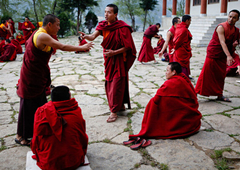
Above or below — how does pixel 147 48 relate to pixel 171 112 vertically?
above

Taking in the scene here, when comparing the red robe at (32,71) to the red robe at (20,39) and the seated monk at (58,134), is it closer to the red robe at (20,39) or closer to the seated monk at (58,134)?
the seated monk at (58,134)

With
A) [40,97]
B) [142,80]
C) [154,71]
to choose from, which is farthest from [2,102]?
[154,71]

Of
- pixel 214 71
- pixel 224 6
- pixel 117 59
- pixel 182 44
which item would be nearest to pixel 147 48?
pixel 182 44

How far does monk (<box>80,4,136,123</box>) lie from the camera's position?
3.53 m

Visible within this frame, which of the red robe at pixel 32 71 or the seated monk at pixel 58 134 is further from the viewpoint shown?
the red robe at pixel 32 71

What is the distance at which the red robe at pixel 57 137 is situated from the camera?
216 centimetres

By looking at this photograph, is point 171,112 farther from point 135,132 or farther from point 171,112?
point 135,132

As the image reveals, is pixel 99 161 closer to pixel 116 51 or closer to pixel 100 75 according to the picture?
pixel 116 51

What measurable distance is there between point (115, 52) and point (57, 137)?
178 cm

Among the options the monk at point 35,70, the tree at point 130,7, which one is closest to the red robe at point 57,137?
the monk at point 35,70

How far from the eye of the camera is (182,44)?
17.7 feet

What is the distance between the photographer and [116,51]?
11.5 feet

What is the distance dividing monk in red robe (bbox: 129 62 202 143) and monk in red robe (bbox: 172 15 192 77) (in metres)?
2.48

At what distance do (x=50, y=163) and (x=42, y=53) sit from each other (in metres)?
1.28
